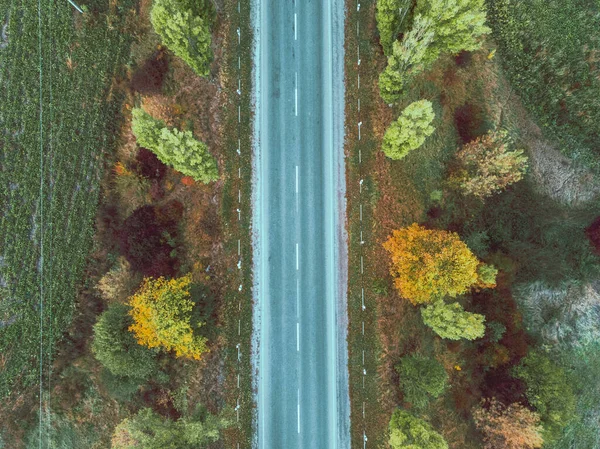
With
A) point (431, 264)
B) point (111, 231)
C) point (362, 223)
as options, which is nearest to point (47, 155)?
point (111, 231)

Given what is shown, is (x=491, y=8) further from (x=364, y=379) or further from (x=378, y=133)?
(x=364, y=379)

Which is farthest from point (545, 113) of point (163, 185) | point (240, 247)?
point (163, 185)

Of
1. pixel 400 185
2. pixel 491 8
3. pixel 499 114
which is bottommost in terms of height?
pixel 400 185

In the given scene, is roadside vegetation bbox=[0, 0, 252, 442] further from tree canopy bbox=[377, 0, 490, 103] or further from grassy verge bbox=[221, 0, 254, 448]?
tree canopy bbox=[377, 0, 490, 103]

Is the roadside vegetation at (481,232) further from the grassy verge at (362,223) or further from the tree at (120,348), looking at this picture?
Answer: the tree at (120,348)

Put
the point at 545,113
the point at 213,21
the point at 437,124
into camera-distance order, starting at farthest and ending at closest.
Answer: the point at 545,113 < the point at 437,124 < the point at 213,21

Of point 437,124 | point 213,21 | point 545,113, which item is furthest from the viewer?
point 545,113

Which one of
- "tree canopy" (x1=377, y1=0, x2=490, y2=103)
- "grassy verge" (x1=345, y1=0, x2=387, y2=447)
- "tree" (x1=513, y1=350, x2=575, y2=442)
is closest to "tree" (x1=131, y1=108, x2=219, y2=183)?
"grassy verge" (x1=345, y1=0, x2=387, y2=447)
